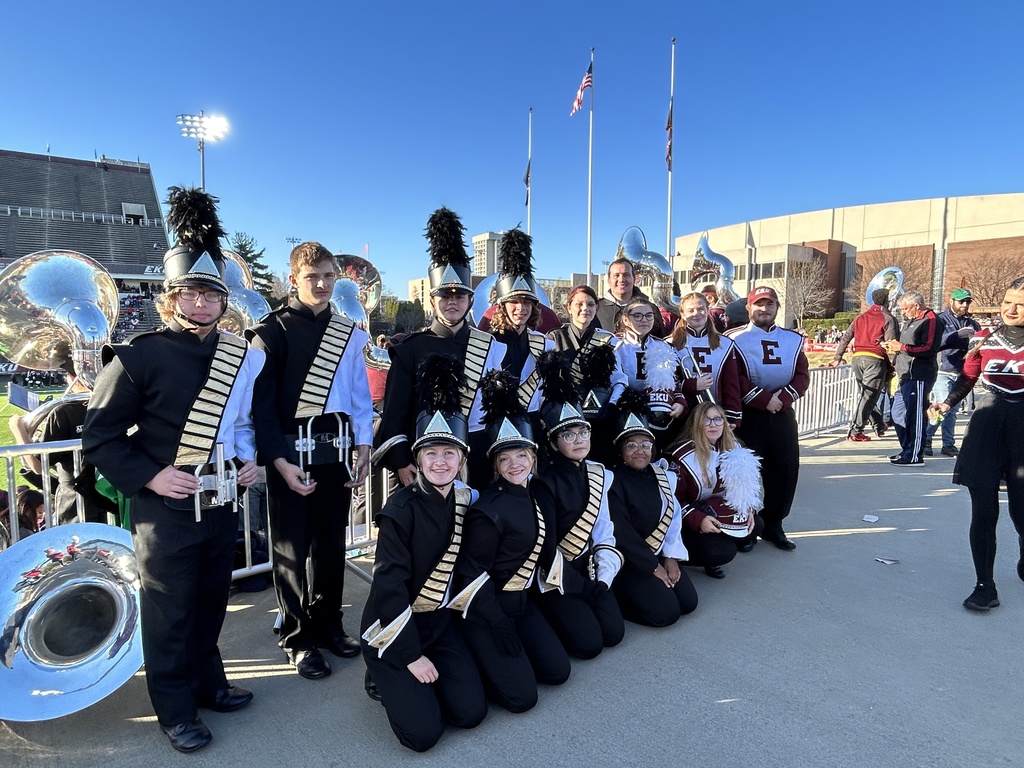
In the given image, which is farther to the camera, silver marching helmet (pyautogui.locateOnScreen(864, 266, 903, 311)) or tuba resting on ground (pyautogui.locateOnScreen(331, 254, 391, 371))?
silver marching helmet (pyautogui.locateOnScreen(864, 266, 903, 311))

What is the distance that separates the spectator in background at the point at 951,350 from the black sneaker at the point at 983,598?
4.89 m

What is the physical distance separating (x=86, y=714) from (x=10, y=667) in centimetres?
45

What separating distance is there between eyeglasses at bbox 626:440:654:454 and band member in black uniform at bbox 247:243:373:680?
1.69 metres

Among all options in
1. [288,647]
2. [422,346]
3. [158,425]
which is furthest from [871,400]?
[158,425]

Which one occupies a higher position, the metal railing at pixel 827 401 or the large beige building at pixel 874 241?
the large beige building at pixel 874 241

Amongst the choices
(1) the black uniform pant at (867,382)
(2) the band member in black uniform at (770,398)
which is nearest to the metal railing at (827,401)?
(1) the black uniform pant at (867,382)

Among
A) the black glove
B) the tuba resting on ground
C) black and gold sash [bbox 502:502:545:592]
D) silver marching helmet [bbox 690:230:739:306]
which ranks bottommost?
the black glove

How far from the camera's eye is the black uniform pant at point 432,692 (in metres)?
2.53

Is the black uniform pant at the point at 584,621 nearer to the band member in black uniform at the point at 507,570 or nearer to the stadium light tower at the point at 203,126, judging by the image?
the band member in black uniform at the point at 507,570

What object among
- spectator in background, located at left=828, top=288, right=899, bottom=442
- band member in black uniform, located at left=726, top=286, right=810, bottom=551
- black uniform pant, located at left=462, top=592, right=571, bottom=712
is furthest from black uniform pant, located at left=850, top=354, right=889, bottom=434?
black uniform pant, located at left=462, top=592, right=571, bottom=712

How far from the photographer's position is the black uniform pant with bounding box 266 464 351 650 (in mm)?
3146

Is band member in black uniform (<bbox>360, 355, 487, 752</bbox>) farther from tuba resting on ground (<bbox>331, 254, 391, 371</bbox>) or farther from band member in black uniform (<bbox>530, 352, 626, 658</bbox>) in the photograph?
tuba resting on ground (<bbox>331, 254, 391, 371</bbox>)

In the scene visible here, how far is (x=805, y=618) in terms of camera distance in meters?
3.71

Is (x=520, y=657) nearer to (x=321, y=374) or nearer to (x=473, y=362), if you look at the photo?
(x=473, y=362)
